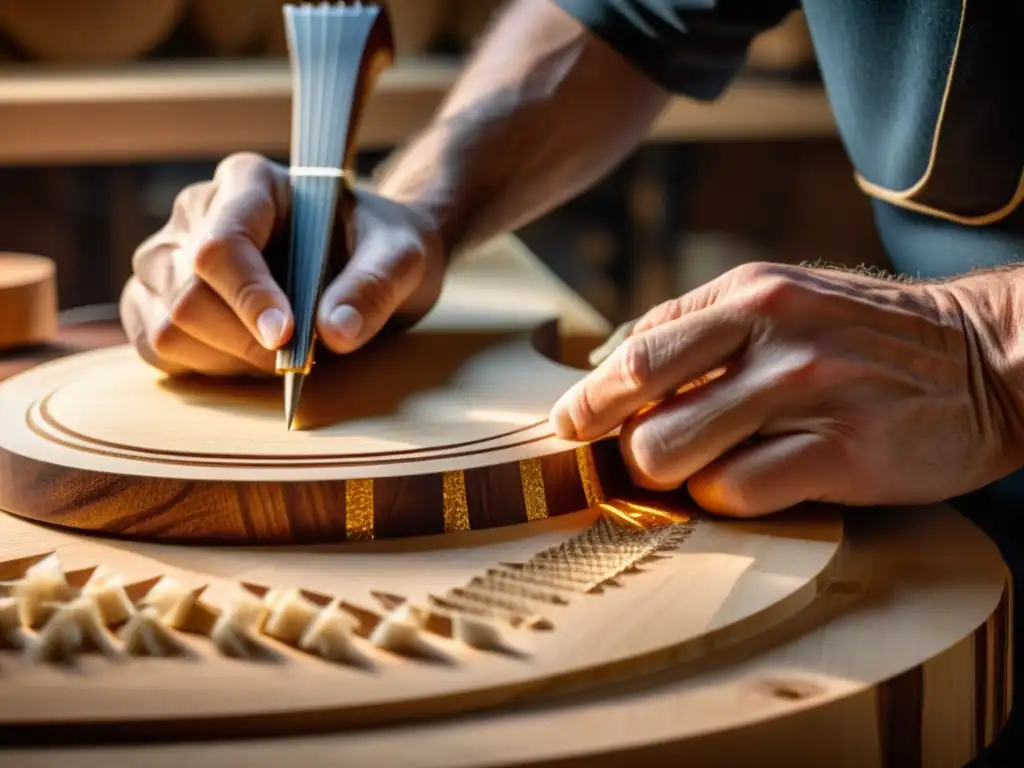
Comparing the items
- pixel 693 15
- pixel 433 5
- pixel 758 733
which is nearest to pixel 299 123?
pixel 693 15

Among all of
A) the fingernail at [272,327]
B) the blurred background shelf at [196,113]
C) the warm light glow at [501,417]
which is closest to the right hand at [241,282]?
the fingernail at [272,327]

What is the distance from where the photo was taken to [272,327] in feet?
2.63

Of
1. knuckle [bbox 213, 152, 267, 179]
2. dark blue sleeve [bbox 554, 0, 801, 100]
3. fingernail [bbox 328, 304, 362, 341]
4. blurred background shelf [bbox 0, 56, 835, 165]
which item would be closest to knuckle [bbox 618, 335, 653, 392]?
fingernail [bbox 328, 304, 362, 341]

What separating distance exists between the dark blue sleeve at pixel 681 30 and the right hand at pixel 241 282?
32 centimetres

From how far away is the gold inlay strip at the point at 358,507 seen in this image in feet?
2.15

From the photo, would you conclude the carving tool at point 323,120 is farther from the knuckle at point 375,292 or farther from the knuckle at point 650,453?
the knuckle at point 650,453

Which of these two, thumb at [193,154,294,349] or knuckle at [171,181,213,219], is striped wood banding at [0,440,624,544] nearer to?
thumb at [193,154,294,349]

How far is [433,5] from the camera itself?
2186 millimetres

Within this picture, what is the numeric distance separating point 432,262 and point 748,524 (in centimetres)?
42

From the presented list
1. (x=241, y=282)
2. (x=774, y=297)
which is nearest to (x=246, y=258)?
(x=241, y=282)

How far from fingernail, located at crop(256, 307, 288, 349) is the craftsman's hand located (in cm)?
21

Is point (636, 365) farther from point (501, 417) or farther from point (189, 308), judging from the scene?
point (189, 308)

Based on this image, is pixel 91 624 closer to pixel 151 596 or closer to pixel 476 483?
pixel 151 596

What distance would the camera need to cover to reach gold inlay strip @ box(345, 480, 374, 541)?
0.66m
